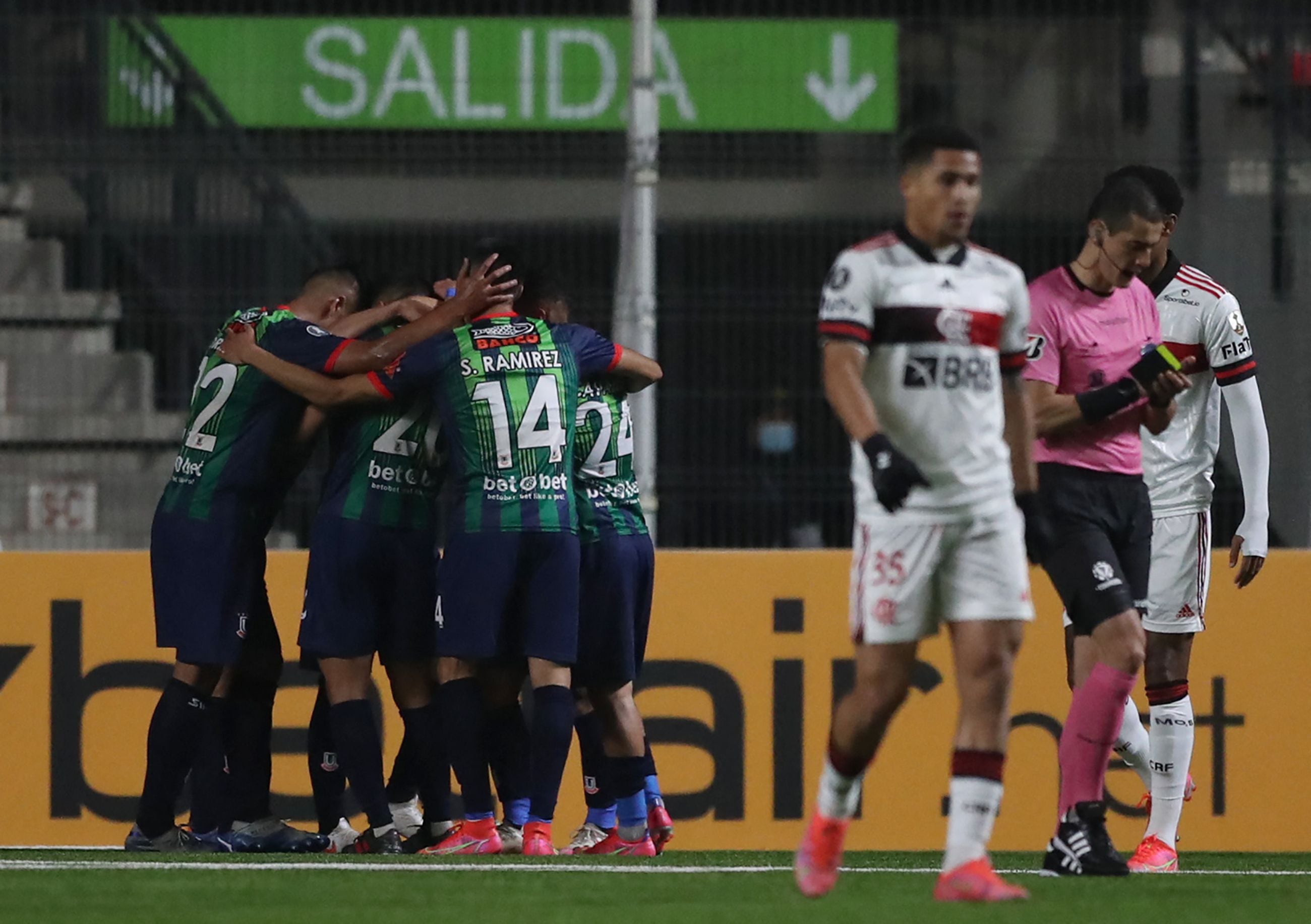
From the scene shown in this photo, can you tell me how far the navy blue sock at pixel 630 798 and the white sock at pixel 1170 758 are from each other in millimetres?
1684

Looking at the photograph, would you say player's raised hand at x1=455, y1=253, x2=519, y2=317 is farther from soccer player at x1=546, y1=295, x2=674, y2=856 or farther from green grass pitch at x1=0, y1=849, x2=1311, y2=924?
green grass pitch at x1=0, y1=849, x2=1311, y2=924

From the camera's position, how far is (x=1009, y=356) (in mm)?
5883

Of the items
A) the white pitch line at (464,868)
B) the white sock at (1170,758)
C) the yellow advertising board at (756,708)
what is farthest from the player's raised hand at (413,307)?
the white sock at (1170,758)

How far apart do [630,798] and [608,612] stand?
0.64m

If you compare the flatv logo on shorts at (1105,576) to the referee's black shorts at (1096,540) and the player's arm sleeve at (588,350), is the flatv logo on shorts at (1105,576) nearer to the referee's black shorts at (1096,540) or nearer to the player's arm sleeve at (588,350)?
the referee's black shorts at (1096,540)

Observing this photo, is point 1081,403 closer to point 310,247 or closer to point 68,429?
point 310,247

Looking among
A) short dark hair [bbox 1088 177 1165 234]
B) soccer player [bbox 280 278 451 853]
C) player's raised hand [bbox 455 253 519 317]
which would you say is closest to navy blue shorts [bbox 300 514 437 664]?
soccer player [bbox 280 278 451 853]

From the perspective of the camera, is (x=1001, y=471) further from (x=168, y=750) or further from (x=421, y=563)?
(x=168, y=750)

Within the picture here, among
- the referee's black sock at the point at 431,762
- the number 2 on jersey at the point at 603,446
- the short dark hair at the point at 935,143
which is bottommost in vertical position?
the referee's black sock at the point at 431,762

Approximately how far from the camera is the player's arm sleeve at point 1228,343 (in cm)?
756

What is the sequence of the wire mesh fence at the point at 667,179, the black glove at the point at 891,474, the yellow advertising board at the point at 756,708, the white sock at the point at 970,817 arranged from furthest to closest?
the wire mesh fence at the point at 667,179 → the yellow advertising board at the point at 756,708 → the white sock at the point at 970,817 → the black glove at the point at 891,474

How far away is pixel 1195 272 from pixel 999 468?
92.1 inches

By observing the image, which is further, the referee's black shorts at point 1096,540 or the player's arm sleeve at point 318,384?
the player's arm sleeve at point 318,384

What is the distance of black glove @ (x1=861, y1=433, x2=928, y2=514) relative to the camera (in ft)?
17.3
